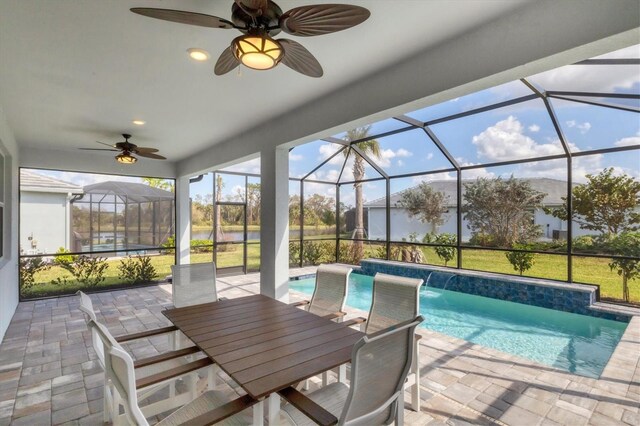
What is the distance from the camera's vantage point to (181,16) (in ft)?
5.12

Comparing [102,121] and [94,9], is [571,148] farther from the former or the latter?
[102,121]

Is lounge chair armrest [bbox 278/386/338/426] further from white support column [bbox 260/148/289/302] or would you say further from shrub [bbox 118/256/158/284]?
shrub [bbox 118/256/158/284]

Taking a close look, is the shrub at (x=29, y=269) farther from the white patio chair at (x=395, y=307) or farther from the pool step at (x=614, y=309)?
the pool step at (x=614, y=309)

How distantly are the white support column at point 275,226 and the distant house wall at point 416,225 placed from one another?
4788 millimetres

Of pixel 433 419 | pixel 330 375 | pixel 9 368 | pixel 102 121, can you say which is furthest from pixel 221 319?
pixel 102 121

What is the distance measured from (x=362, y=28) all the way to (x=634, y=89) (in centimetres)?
402

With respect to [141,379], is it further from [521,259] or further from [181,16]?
[521,259]

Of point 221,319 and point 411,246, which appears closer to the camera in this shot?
point 221,319

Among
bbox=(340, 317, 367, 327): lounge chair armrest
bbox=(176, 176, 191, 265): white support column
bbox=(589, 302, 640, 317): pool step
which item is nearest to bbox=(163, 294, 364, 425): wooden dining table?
bbox=(340, 317, 367, 327): lounge chair armrest

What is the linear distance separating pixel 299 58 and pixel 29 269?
736cm

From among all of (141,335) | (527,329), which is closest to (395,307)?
(141,335)

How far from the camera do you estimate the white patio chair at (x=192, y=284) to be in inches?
130

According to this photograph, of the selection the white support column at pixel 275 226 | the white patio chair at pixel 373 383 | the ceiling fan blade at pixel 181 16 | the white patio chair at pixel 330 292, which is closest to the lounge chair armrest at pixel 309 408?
the white patio chair at pixel 373 383

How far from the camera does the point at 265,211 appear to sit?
4.36 m
